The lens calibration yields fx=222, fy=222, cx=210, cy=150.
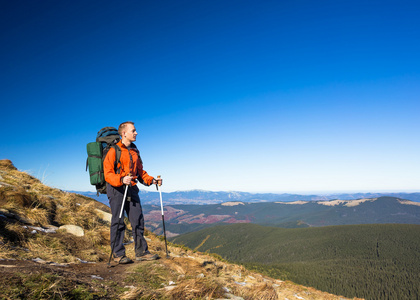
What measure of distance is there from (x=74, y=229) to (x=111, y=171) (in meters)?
3.91

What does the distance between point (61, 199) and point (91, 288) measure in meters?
8.99

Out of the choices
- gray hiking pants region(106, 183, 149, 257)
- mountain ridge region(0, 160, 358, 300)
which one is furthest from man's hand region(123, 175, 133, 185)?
mountain ridge region(0, 160, 358, 300)

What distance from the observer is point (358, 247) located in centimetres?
18612

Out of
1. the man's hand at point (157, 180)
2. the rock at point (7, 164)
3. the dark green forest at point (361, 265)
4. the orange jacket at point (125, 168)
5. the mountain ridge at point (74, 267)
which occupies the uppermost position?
the rock at point (7, 164)

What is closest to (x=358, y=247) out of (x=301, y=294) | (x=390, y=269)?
(x=390, y=269)

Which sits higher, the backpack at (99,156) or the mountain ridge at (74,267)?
the backpack at (99,156)

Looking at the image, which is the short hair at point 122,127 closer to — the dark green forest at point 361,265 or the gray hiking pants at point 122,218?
the gray hiking pants at point 122,218

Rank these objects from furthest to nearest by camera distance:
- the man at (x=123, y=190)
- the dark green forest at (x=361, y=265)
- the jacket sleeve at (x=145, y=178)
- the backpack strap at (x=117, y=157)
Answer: the dark green forest at (x=361, y=265)
the jacket sleeve at (x=145, y=178)
the backpack strap at (x=117, y=157)
the man at (x=123, y=190)

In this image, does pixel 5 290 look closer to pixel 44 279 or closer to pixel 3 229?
pixel 44 279

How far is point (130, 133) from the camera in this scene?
6434mm

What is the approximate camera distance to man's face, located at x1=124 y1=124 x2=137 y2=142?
21.1 ft

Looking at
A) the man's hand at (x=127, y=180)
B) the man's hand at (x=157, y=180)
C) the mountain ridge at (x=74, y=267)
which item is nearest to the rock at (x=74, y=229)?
the mountain ridge at (x=74, y=267)

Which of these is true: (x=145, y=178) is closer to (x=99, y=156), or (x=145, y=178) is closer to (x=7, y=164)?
(x=99, y=156)

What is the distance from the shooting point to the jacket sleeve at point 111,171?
19.0 feet
